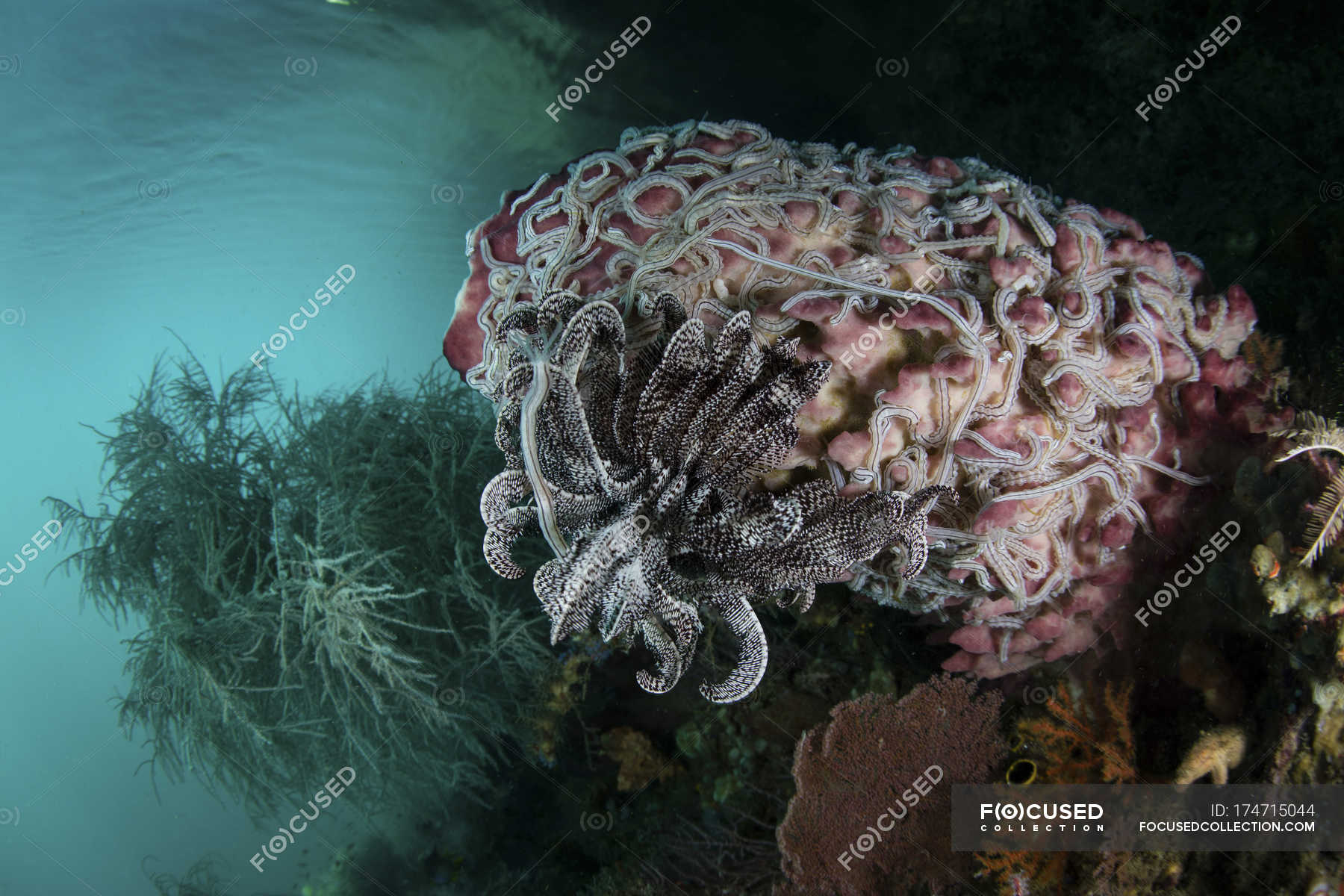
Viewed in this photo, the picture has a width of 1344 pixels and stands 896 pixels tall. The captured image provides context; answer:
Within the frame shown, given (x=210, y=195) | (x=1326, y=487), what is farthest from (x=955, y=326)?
(x=210, y=195)

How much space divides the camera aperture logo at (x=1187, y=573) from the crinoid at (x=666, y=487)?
4.77 ft

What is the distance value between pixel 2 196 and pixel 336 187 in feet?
18.9

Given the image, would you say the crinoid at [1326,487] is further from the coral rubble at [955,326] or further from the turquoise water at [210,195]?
the turquoise water at [210,195]

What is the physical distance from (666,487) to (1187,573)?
2.60 metres

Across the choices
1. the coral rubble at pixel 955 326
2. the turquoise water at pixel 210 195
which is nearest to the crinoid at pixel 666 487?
the coral rubble at pixel 955 326

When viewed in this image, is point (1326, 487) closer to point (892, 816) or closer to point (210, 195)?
point (892, 816)

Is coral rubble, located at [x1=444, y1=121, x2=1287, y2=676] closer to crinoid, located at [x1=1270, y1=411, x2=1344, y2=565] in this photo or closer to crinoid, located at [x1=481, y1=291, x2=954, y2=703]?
crinoid, located at [x1=1270, y1=411, x2=1344, y2=565]

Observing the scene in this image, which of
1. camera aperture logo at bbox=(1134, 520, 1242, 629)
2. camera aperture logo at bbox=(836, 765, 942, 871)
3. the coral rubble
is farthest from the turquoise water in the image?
camera aperture logo at bbox=(1134, 520, 1242, 629)

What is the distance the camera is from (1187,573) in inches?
112

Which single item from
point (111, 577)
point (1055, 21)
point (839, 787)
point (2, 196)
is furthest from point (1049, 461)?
point (2, 196)

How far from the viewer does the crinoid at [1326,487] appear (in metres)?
2.31

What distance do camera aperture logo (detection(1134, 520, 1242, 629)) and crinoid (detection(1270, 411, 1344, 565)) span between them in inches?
12.8

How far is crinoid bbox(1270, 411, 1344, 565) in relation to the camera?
2.31m

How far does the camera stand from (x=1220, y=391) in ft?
9.11
